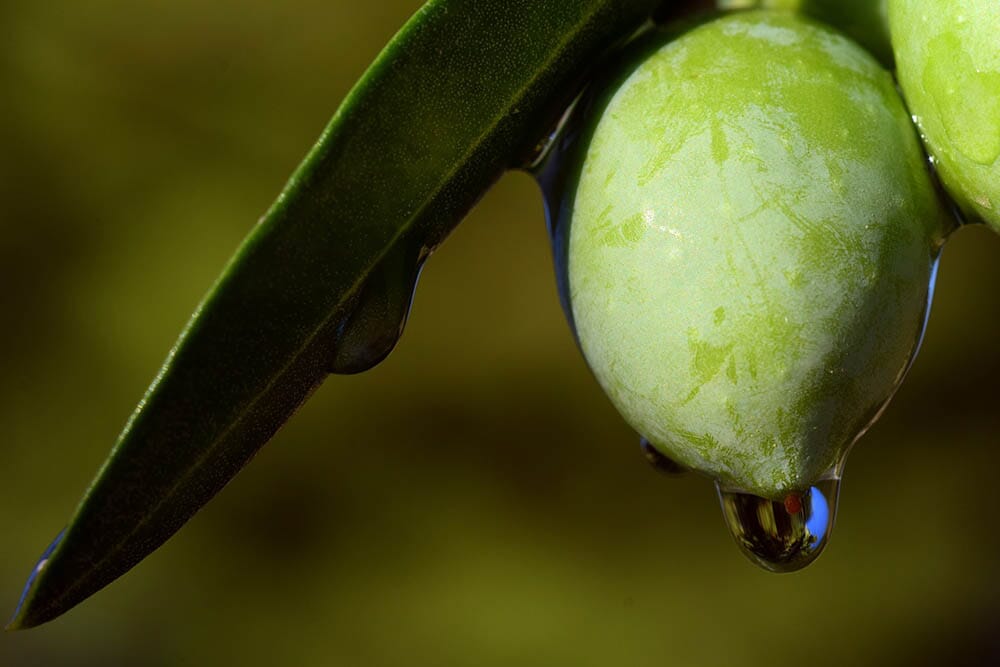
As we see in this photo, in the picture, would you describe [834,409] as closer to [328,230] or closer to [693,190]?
[693,190]

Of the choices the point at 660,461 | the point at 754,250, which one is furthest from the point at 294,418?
the point at 754,250

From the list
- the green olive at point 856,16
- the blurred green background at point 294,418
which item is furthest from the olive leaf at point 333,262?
the blurred green background at point 294,418

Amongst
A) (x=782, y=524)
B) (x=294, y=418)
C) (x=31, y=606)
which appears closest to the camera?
(x=31, y=606)

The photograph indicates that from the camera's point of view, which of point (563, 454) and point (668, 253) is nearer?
point (668, 253)

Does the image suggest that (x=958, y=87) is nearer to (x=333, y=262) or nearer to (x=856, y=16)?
(x=856, y=16)

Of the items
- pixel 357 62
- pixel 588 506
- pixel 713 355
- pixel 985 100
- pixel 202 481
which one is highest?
pixel 985 100

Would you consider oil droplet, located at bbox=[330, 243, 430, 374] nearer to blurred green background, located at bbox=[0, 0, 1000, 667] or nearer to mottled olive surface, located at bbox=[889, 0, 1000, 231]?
mottled olive surface, located at bbox=[889, 0, 1000, 231]

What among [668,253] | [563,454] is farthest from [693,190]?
[563,454]
